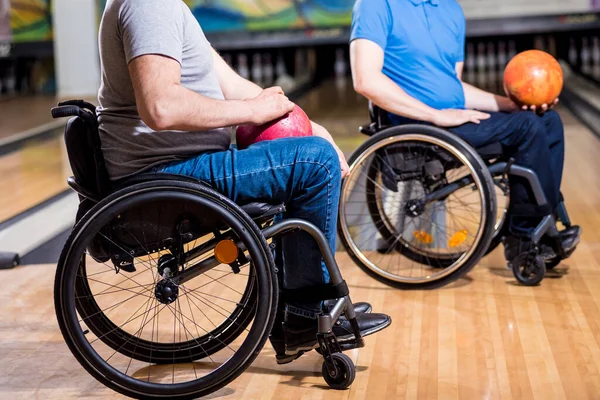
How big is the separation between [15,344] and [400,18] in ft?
4.93

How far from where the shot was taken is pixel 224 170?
2.02 metres

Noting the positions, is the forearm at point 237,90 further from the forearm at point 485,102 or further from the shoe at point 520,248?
the shoe at point 520,248

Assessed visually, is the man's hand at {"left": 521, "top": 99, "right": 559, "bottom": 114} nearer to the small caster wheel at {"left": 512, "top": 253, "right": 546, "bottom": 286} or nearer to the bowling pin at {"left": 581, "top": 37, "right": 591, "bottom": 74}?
the small caster wheel at {"left": 512, "top": 253, "right": 546, "bottom": 286}

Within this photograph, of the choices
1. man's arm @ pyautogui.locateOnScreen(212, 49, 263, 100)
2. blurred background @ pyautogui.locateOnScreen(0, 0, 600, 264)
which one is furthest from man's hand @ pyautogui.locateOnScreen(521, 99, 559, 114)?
blurred background @ pyautogui.locateOnScreen(0, 0, 600, 264)

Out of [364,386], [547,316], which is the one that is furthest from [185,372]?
[547,316]

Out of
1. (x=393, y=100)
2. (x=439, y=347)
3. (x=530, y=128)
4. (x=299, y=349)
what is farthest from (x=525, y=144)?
(x=299, y=349)

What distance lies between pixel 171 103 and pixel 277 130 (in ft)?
0.95

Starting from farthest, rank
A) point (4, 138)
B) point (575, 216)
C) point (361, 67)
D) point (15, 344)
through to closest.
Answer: point (4, 138) → point (575, 216) → point (361, 67) → point (15, 344)

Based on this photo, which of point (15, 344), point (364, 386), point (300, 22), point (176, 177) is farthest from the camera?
point (300, 22)

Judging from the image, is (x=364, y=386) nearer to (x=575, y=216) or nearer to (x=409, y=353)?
(x=409, y=353)

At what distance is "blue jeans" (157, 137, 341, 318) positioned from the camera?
6.61 ft

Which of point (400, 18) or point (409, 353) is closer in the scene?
point (409, 353)

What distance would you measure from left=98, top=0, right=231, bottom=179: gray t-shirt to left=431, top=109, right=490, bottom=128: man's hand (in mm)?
926

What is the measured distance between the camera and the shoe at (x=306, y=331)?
212cm
